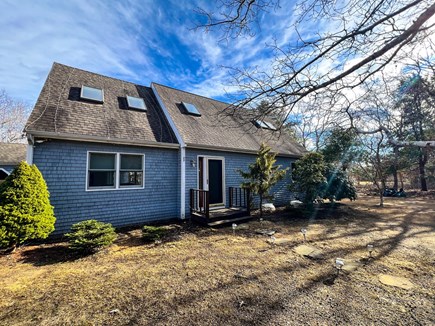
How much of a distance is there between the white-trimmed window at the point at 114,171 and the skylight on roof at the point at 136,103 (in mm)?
2210

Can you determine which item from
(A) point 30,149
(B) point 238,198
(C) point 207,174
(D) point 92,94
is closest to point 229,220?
(B) point 238,198

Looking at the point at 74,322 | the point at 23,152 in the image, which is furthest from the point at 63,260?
the point at 23,152

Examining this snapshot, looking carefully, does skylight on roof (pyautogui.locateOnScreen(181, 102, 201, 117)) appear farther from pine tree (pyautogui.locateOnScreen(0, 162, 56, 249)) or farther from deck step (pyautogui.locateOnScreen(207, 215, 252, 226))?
pine tree (pyautogui.locateOnScreen(0, 162, 56, 249))

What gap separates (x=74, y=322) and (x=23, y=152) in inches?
771

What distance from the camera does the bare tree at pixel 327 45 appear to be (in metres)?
2.76

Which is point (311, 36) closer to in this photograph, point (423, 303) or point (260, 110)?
point (260, 110)

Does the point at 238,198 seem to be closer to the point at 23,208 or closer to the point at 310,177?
the point at 310,177

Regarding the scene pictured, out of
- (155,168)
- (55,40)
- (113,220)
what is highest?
(55,40)

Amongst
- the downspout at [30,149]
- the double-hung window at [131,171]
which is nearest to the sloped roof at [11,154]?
the downspout at [30,149]

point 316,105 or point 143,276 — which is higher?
point 316,105

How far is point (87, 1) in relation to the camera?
4980 mm

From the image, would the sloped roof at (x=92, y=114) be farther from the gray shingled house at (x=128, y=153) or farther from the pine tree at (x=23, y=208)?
the pine tree at (x=23, y=208)

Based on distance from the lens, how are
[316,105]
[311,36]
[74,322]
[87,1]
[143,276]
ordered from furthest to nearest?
[87,1] < [316,105] < [143,276] < [311,36] < [74,322]

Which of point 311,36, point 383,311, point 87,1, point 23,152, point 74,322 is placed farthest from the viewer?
point 23,152
